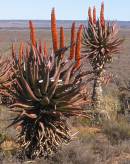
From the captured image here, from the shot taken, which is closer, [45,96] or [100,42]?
[45,96]

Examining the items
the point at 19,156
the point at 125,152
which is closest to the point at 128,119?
the point at 125,152

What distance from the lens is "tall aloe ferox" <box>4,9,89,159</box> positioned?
859cm

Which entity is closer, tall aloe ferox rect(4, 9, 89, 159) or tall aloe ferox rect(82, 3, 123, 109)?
tall aloe ferox rect(4, 9, 89, 159)

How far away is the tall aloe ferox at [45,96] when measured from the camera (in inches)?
338

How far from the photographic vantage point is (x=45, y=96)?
28.3ft

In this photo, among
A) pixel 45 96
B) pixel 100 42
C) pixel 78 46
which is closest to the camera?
pixel 45 96

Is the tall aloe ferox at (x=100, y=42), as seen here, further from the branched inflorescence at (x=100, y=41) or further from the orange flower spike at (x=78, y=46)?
the orange flower spike at (x=78, y=46)

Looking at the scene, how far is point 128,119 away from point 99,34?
2666mm

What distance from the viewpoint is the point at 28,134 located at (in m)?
8.91

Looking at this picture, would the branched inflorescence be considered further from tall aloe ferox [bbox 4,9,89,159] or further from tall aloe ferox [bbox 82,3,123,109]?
tall aloe ferox [bbox 4,9,89,159]

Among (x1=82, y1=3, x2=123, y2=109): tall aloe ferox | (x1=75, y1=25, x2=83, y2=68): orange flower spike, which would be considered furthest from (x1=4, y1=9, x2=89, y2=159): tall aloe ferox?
(x1=82, y1=3, x2=123, y2=109): tall aloe ferox

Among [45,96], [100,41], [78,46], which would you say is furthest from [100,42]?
[45,96]

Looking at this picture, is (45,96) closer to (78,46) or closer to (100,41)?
(78,46)

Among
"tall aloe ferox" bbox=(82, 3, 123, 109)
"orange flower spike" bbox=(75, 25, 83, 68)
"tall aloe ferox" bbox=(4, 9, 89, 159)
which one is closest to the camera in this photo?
"tall aloe ferox" bbox=(4, 9, 89, 159)
